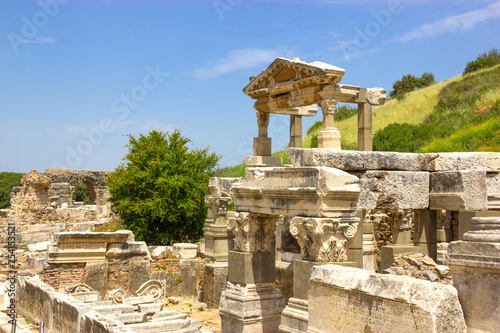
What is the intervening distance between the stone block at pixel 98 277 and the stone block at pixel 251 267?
4756 millimetres

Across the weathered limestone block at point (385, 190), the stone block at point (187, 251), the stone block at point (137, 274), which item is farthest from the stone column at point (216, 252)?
the weathered limestone block at point (385, 190)

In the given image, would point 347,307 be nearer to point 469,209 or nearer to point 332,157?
point 332,157

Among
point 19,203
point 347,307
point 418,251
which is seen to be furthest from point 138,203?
point 347,307

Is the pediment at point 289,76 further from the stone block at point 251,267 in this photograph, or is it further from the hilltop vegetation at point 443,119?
the hilltop vegetation at point 443,119

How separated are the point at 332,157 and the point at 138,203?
13287 mm

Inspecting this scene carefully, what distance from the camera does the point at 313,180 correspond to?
6672 millimetres

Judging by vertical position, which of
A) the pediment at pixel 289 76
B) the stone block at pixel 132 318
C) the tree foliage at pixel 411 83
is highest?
the tree foliage at pixel 411 83

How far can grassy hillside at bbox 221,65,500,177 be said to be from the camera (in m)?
26.5

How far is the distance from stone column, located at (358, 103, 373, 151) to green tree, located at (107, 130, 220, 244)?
722 cm

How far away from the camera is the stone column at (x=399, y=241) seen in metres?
9.02

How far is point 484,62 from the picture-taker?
155 ft

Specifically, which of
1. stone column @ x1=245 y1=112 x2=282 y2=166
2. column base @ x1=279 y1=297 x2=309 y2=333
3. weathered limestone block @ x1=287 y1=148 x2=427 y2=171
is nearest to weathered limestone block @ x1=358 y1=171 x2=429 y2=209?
weathered limestone block @ x1=287 y1=148 x2=427 y2=171

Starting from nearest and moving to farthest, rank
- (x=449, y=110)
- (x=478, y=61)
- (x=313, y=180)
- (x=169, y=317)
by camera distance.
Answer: (x=313, y=180)
(x=169, y=317)
(x=449, y=110)
(x=478, y=61)

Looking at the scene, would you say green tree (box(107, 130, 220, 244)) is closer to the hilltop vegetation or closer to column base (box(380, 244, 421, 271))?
the hilltop vegetation
